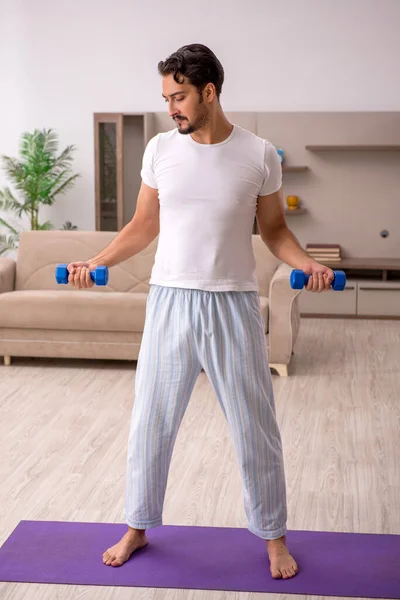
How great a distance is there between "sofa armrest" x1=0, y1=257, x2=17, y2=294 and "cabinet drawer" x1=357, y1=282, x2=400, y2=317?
8.80ft

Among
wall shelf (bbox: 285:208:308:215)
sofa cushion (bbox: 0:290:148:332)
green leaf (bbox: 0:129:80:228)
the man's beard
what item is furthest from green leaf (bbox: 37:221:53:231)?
the man's beard

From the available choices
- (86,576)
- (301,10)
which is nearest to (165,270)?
(86,576)

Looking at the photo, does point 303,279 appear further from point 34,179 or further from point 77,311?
point 34,179

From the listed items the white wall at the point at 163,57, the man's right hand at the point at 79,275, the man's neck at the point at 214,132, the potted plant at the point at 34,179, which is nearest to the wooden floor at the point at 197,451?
the man's right hand at the point at 79,275

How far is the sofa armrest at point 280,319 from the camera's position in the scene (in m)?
4.81

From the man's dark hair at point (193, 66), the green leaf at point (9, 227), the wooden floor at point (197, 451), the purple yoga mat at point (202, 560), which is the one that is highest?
the man's dark hair at point (193, 66)

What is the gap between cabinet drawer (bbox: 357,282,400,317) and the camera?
264 inches

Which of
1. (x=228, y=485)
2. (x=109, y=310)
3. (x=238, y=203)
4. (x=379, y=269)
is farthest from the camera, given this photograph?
(x=379, y=269)

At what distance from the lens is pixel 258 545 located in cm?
266

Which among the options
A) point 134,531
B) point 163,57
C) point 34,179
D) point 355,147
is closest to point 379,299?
point 355,147

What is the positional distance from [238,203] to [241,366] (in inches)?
17.5

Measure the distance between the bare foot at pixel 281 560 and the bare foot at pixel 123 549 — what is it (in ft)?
1.26

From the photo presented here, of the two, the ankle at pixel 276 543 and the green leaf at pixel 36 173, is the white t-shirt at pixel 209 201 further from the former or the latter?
the green leaf at pixel 36 173

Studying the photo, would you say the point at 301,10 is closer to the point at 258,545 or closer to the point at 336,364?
the point at 336,364
